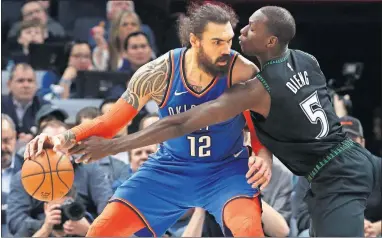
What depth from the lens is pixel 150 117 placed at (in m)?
6.31

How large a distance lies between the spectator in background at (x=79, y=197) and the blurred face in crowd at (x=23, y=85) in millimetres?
1574

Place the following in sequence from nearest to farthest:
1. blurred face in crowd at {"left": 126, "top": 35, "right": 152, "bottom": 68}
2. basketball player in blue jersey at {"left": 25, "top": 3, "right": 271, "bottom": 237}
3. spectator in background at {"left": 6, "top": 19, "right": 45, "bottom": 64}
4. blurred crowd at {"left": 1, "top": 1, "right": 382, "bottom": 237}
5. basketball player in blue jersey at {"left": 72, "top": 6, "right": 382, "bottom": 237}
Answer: basketball player in blue jersey at {"left": 72, "top": 6, "right": 382, "bottom": 237} < basketball player in blue jersey at {"left": 25, "top": 3, "right": 271, "bottom": 237} < blurred crowd at {"left": 1, "top": 1, "right": 382, "bottom": 237} < blurred face in crowd at {"left": 126, "top": 35, "right": 152, "bottom": 68} < spectator in background at {"left": 6, "top": 19, "right": 45, "bottom": 64}

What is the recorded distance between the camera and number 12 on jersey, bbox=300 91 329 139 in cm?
434

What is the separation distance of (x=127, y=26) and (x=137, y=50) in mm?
609

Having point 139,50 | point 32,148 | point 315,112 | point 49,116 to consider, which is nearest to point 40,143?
point 32,148

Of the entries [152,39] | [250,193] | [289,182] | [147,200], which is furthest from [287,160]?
[152,39]

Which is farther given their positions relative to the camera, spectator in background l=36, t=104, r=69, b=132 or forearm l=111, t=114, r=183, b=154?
spectator in background l=36, t=104, r=69, b=132

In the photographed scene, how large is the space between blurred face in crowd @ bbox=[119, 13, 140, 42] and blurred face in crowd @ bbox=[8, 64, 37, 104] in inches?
44.6

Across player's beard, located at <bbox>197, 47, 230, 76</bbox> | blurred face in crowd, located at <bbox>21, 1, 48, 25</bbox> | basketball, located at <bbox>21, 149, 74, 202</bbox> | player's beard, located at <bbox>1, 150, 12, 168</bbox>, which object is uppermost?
blurred face in crowd, located at <bbox>21, 1, 48, 25</bbox>

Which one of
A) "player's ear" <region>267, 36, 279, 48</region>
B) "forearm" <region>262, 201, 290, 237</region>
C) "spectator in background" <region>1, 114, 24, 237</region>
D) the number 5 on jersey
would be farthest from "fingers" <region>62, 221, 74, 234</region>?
"player's ear" <region>267, 36, 279, 48</region>

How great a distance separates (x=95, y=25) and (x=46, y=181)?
4.67m

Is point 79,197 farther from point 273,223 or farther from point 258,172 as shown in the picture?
point 258,172

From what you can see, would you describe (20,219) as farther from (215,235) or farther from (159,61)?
(159,61)

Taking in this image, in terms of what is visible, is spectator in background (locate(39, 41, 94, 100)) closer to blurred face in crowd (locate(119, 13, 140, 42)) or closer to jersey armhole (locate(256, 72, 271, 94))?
blurred face in crowd (locate(119, 13, 140, 42))
